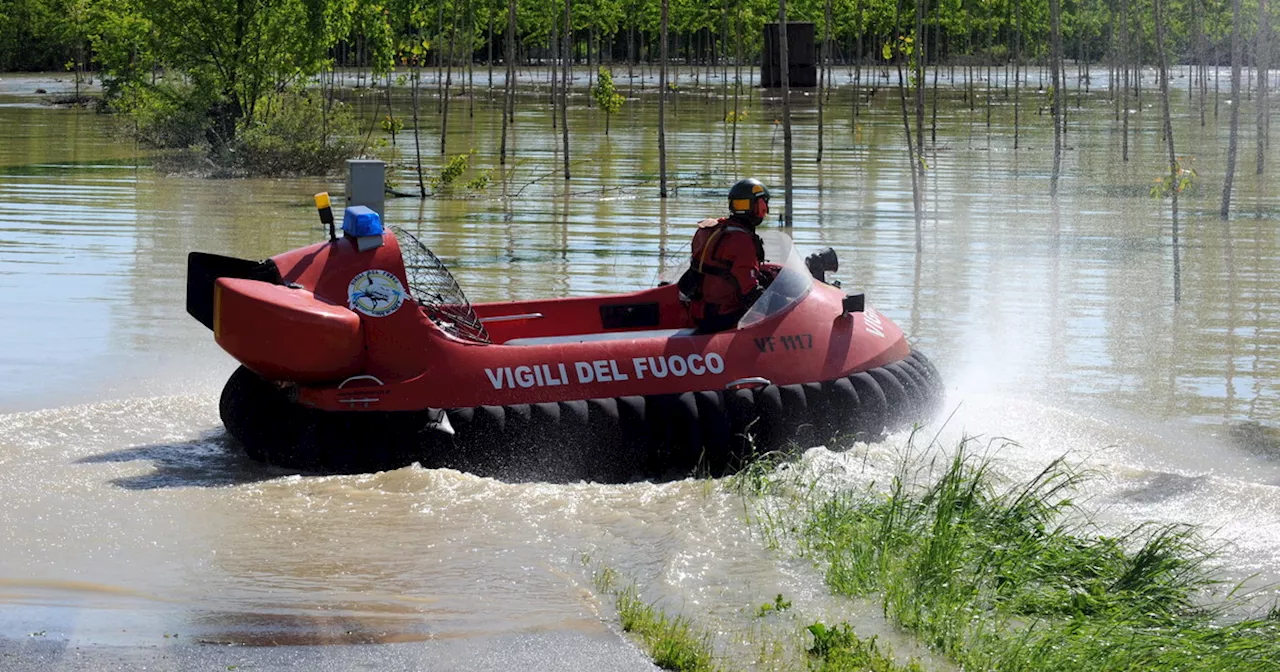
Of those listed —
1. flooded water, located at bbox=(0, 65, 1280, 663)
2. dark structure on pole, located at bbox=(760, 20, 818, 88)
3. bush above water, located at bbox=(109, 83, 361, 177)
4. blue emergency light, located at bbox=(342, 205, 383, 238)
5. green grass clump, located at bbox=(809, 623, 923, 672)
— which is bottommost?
green grass clump, located at bbox=(809, 623, 923, 672)

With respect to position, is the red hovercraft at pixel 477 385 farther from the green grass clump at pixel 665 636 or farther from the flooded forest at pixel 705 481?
the green grass clump at pixel 665 636

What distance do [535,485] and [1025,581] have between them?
2.96m

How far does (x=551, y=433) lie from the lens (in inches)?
350

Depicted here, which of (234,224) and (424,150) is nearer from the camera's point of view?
(234,224)

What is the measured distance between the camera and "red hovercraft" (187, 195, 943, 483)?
28.8ft

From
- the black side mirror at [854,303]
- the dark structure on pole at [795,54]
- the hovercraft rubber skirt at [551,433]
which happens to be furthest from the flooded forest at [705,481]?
the dark structure on pole at [795,54]

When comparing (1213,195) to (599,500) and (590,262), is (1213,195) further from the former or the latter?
(599,500)

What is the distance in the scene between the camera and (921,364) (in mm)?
10203

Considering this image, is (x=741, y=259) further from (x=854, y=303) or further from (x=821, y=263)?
(x=821, y=263)

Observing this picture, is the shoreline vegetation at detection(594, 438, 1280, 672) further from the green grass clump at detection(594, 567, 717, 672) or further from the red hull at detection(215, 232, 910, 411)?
the red hull at detection(215, 232, 910, 411)

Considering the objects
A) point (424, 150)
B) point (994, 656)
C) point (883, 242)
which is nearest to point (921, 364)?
point (994, 656)

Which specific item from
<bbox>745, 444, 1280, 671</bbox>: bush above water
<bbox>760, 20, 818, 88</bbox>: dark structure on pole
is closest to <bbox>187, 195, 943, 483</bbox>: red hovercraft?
<bbox>745, 444, 1280, 671</bbox>: bush above water

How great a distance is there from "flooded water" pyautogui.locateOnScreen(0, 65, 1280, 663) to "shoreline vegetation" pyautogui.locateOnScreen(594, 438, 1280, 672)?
0.59ft

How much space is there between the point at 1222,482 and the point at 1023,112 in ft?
158
